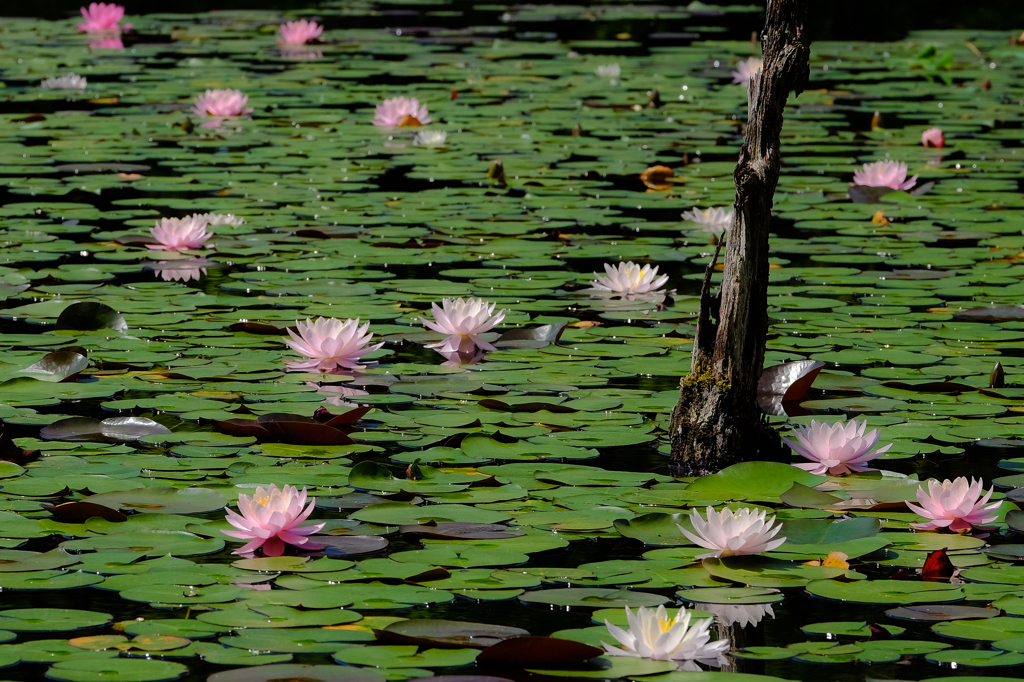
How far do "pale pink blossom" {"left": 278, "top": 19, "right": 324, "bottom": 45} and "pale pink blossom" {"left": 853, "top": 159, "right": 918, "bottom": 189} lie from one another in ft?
18.4

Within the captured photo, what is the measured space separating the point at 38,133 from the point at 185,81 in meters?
1.91

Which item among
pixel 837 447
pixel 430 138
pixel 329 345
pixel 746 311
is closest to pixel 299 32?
pixel 430 138

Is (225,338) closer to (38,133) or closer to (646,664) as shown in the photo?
(646,664)

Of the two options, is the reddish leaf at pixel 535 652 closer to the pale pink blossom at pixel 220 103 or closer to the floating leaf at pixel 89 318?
the floating leaf at pixel 89 318

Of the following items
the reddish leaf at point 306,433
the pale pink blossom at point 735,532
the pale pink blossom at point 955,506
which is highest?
the reddish leaf at point 306,433

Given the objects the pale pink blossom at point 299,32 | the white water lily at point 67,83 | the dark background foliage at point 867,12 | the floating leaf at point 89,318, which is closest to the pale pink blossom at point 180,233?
the floating leaf at point 89,318

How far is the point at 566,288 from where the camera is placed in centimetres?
439

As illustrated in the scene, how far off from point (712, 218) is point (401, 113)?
2.36m

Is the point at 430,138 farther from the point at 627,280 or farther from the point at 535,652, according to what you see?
the point at 535,652

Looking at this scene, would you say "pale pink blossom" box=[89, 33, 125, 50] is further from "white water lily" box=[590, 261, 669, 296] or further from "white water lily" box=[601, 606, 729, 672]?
"white water lily" box=[601, 606, 729, 672]

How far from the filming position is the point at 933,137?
6.68 m

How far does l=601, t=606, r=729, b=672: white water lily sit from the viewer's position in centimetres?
192

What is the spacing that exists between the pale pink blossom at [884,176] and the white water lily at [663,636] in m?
4.00

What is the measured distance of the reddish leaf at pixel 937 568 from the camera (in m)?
2.30
